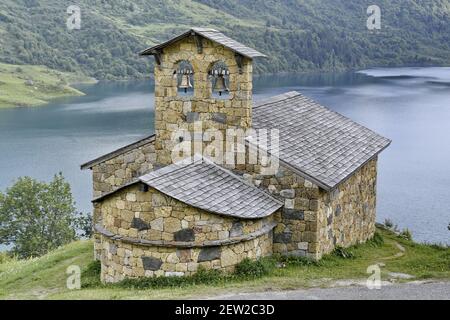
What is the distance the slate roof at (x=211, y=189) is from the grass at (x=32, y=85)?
339 ft

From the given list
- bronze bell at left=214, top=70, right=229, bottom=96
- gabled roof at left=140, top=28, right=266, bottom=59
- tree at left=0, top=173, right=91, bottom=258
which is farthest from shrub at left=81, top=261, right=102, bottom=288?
tree at left=0, top=173, right=91, bottom=258

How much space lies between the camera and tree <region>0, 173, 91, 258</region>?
131ft

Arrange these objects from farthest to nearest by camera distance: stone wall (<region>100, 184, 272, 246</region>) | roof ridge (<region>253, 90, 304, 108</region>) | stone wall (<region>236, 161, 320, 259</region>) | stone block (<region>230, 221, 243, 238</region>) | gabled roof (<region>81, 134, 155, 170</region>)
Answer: roof ridge (<region>253, 90, 304, 108</region>), gabled roof (<region>81, 134, 155, 170</region>), stone wall (<region>236, 161, 320, 259</region>), stone block (<region>230, 221, 243, 238</region>), stone wall (<region>100, 184, 272, 246</region>)

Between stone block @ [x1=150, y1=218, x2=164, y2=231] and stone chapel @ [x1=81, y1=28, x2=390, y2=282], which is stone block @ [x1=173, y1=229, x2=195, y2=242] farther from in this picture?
stone block @ [x1=150, y1=218, x2=164, y2=231]

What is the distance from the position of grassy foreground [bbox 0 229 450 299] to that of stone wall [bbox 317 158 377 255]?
42cm

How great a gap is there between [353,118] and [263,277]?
66.3 meters

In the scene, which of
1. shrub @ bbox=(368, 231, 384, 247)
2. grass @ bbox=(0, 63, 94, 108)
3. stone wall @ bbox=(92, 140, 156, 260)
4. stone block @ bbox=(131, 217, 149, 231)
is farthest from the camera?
grass @ bbox=(0, 63, 94, 108)

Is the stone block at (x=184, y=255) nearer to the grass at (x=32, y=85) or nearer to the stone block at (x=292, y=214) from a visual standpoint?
the stone block at (x=292, y=214)

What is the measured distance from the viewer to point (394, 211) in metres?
43.9

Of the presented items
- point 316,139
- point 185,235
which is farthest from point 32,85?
point 185,235

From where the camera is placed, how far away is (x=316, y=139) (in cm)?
1939

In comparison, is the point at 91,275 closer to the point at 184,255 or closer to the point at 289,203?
the point at 184,255

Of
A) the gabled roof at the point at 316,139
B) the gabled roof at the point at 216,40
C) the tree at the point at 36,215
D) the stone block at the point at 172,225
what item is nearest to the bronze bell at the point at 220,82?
the gabled roof at the point at 216,40

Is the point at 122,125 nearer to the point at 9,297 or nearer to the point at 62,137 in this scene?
the point at 62,137
